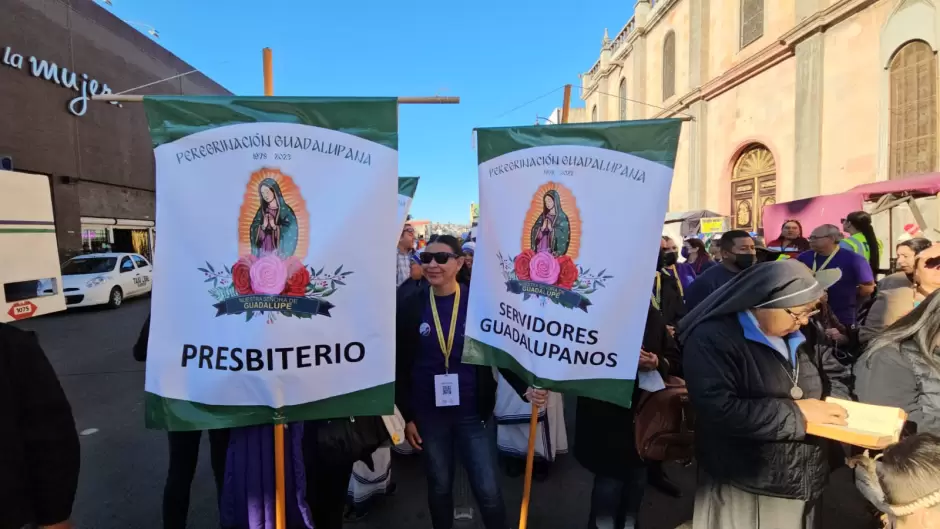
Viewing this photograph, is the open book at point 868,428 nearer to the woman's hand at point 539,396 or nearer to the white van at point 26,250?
the woman's hand at point 539,396

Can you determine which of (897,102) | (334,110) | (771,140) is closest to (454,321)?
(334,110)

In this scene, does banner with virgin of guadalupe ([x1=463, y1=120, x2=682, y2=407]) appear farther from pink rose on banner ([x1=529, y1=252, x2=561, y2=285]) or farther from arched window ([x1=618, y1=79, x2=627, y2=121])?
arched window ([x1=618, y1=79, x2=627, y2=121])

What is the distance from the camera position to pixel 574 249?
7.43 feet

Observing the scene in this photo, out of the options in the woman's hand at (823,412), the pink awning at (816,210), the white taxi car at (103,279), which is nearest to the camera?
the woman's hand at (823,412)

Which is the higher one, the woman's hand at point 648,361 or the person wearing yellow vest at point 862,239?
the person wearing yellow vest at point 862,239

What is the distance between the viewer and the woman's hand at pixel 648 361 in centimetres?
248

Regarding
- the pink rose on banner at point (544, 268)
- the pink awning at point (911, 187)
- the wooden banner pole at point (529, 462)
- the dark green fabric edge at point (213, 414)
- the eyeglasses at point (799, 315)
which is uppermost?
the pink awning at point (911, 187)


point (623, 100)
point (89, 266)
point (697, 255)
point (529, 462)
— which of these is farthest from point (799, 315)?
point (623, 100)

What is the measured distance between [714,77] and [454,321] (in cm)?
1879

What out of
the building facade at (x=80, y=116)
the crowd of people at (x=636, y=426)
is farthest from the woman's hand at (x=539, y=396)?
the building facade at (x=80, y=116)

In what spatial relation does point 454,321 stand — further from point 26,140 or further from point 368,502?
point 26,140

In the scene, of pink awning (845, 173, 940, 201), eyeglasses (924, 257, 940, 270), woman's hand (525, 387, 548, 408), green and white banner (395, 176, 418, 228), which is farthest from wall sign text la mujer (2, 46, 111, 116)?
pink awning (845, 173, 940, 201)

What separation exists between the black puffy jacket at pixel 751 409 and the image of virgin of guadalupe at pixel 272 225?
177 centimetres

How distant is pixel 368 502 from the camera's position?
11.0 feet
